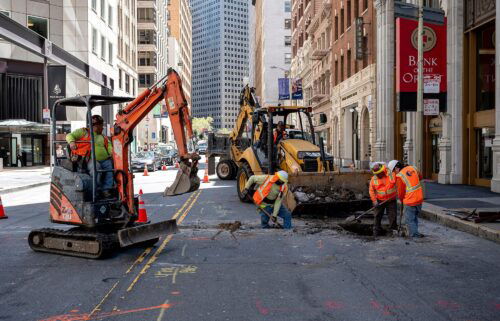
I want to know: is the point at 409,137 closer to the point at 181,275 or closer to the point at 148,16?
the point at 181,275

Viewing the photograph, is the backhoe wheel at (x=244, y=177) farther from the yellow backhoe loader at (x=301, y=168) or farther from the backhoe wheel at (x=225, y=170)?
the backhoe wheel at (x=225, y=170)

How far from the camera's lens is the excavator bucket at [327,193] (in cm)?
1258

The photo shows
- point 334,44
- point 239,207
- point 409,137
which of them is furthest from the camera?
point 334,44

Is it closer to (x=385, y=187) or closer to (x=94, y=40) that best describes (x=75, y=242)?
(x=385, y=187)

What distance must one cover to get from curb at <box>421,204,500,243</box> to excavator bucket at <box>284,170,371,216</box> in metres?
1.58

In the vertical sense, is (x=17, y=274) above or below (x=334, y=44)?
below

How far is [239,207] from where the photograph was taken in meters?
14.9

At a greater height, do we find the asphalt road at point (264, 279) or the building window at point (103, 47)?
the building window at point (103, 47)

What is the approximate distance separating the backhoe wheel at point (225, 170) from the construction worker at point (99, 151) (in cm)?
1717

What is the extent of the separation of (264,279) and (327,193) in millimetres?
6397

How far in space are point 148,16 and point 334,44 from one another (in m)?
46.0


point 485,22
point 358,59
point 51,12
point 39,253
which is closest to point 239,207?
point 39,253

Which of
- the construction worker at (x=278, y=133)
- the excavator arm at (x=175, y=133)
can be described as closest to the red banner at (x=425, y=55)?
the construction worker at (x=278, y=133)

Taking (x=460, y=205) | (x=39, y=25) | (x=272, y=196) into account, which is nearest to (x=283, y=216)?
(x=272, y=196)
